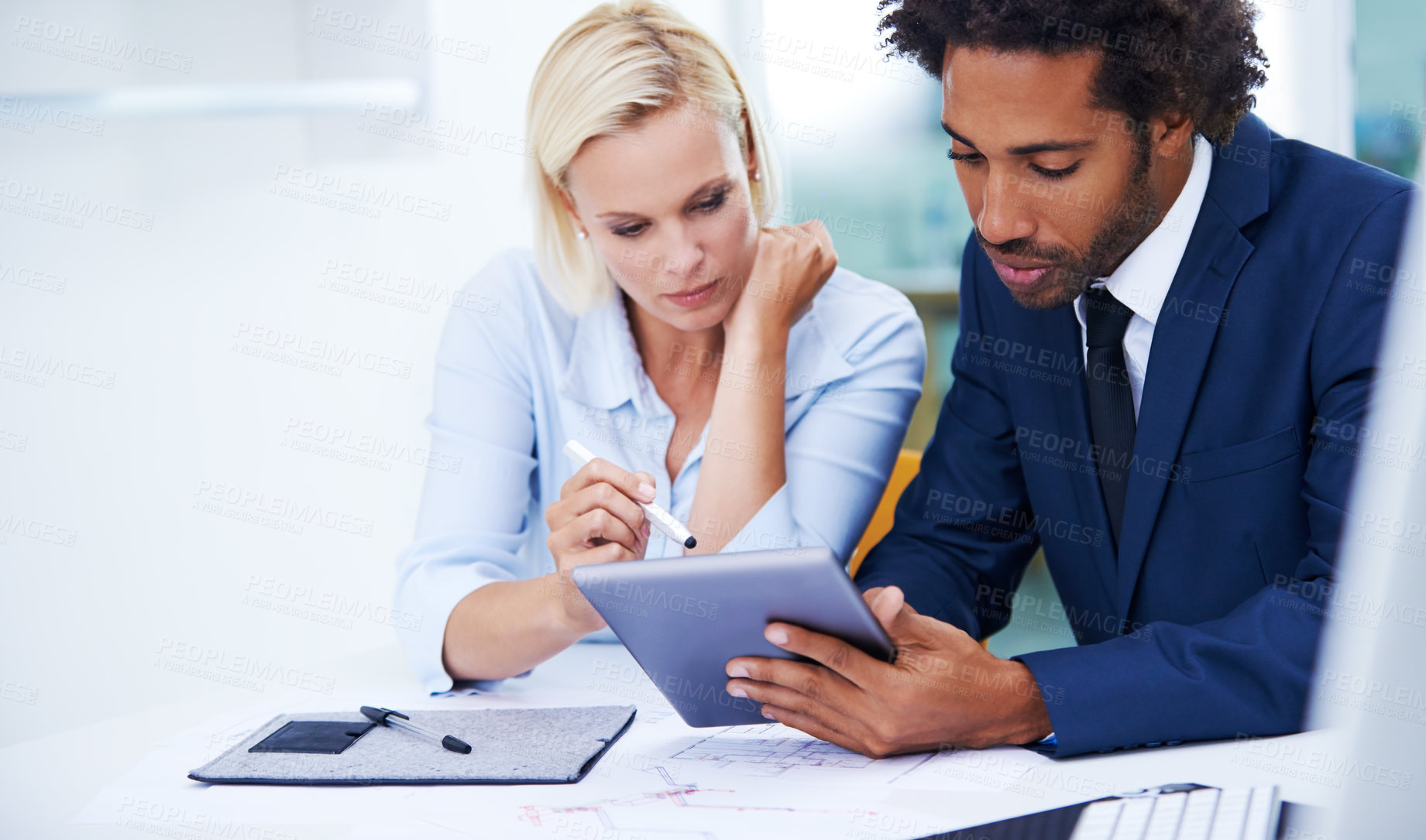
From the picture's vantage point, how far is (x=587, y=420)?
1.50 m

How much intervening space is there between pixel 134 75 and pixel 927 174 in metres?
2.20

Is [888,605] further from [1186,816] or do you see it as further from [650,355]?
[650,355]

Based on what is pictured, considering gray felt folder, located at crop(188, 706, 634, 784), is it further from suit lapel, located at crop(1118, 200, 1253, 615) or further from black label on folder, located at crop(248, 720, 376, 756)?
suit lapel, located at crop(1118, 200, 1253, 615)

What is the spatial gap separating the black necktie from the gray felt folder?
60cm

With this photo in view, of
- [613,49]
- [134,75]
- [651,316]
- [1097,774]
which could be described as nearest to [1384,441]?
[1097,774]

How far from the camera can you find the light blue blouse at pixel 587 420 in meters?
1.37

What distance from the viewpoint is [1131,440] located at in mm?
1204

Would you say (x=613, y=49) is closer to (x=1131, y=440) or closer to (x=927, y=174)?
(x=1131, y=440)

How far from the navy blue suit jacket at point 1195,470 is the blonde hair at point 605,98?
38cm

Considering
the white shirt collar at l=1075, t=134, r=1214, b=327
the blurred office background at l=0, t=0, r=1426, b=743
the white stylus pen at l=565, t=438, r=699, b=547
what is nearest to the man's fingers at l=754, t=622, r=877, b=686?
the white stylus pen at l=565, t=438, r=699, b=547

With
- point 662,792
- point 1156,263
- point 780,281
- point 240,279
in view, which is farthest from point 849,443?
point 240,279

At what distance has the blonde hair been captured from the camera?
4.41 ft

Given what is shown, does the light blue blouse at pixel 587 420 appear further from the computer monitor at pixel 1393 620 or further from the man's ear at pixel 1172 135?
the computer monitor at pixel 1393 620

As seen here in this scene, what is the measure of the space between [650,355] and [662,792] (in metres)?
0.85
